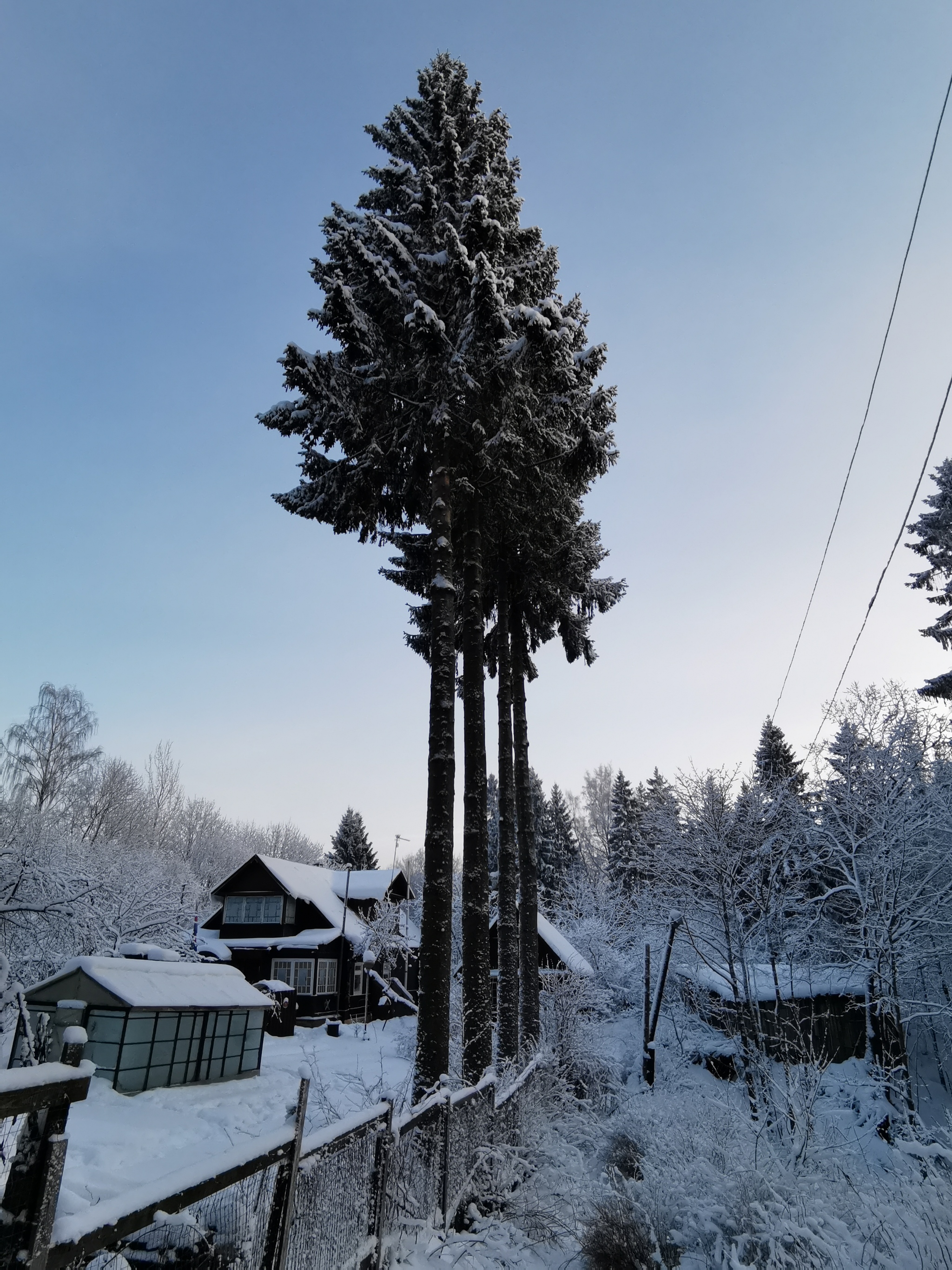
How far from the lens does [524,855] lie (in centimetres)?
1603

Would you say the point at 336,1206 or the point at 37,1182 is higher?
the point at 37,1182

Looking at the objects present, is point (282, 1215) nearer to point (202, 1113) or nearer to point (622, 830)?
point (202, 1113)

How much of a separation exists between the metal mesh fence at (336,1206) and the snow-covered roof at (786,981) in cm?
1755

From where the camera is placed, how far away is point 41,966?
2100cm

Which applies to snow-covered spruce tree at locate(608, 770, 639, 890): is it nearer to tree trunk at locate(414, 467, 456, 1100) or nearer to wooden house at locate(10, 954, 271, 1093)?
wooden house at locate(10, 954, 271, 1093)

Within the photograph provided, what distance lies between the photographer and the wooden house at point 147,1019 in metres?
16.9

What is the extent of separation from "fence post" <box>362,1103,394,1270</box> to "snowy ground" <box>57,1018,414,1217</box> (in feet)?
2.44

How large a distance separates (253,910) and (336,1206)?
33926 millimetres

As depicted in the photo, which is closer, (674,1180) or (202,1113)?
(674,1180)

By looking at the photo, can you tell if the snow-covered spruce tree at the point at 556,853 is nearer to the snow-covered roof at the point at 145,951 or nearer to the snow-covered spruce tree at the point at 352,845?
the snow-covered spruce tree at the point at 352,845

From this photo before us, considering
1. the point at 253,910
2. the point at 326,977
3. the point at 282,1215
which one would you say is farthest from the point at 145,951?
the point at 282,1215

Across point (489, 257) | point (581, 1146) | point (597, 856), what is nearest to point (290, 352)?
point (489, 257)

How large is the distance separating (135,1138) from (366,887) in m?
27.6

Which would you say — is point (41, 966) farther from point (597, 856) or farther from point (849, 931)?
point (597, 856)
